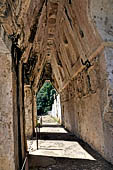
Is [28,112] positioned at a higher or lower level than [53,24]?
lower

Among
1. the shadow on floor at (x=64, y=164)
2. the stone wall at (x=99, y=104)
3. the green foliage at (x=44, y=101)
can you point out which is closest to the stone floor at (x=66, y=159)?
the shadow on floor at (x=64, y=164)

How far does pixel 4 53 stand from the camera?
3.55 metres

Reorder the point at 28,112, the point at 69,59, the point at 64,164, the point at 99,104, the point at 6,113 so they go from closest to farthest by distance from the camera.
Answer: the point at 6,113
the point at 64,164
the point at 99,104
the point at 69,59
the point at 28,112

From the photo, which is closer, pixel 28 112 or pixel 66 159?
pixel 66 159

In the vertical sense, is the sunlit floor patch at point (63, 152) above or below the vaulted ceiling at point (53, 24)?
below

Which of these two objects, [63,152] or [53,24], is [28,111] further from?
[53,24]

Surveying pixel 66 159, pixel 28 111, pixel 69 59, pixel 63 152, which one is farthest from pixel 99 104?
pixel 28 111

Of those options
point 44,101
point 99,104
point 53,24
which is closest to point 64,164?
point 99,104

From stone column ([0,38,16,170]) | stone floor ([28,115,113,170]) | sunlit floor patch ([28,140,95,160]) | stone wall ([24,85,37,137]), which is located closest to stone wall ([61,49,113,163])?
stone floor ([28,115,113,170])

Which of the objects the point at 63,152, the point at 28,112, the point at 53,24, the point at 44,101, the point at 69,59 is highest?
the point at 53,24

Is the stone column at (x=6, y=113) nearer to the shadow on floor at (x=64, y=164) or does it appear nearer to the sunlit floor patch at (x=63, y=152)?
the shadow on floor at (x=64, y=164)

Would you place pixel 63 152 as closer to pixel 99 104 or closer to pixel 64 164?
pixel 64 164

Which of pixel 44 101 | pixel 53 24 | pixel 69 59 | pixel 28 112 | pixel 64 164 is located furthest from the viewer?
pixel 44 101

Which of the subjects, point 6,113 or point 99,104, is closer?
point 6,113
